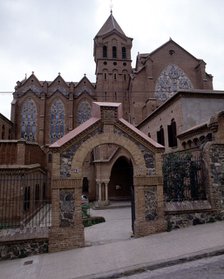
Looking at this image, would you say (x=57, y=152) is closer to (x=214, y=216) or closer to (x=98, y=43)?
(x=214, y=216)

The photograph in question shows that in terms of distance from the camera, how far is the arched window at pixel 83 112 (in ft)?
122

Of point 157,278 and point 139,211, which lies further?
point 139,211

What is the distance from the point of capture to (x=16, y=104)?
35625mm

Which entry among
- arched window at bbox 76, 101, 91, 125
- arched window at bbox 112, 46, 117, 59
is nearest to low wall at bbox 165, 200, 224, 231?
arched window at bbox 76, 101, 91, 125

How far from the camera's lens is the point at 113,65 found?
37375mm

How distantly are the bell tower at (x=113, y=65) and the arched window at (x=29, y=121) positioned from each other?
421 inches

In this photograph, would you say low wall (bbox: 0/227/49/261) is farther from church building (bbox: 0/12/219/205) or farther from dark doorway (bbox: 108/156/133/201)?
dark doorway (bbox: 108/156/133/201)

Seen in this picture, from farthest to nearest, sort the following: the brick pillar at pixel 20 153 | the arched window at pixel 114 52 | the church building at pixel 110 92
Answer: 1. the arched window at pixel 114 52
2. the church building at pixel 110 92
3. the brick pillar at pixel 20 153

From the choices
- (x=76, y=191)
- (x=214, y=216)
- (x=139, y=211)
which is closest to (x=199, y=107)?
(x=214, y=216)

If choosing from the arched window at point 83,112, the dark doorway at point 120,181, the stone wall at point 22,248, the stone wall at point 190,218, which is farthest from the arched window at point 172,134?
the arched window at point 83,112

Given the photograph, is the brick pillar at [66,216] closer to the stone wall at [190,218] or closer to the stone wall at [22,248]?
the stone wall at [22,248]

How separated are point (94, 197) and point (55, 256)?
2289 centimetres

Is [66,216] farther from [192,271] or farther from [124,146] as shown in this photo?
[192,271]

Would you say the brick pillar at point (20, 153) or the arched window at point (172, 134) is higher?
the arched window at point (172, 134)
